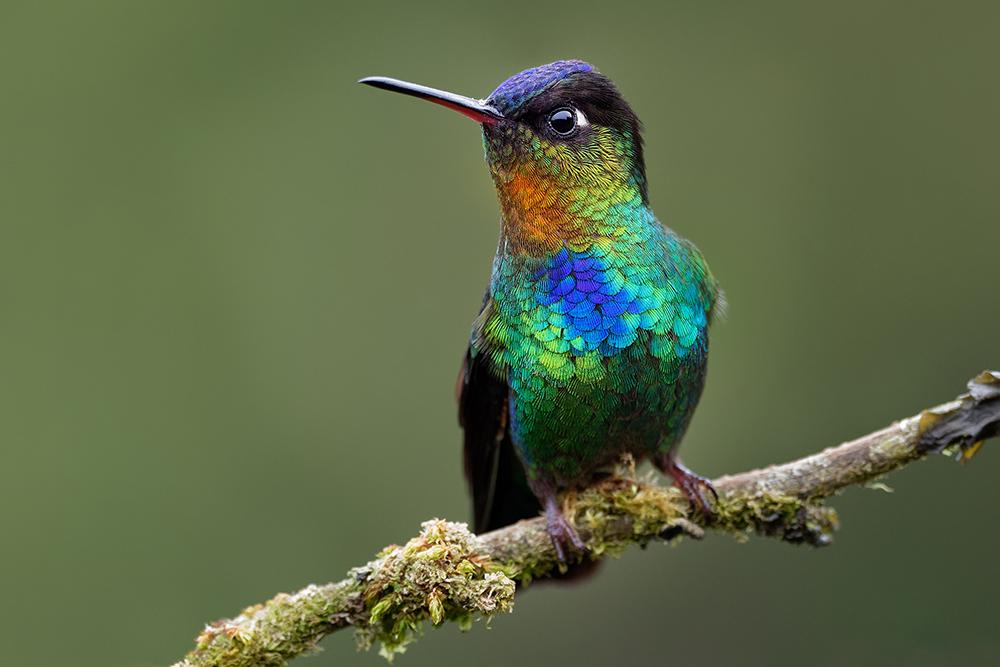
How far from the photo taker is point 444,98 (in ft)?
13.9

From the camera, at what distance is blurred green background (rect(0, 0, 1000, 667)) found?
7.46 m

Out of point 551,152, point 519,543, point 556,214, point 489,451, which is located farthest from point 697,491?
point 551,152

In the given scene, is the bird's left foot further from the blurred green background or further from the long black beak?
the blurred green background

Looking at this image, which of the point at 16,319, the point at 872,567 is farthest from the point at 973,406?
the point at 16,319

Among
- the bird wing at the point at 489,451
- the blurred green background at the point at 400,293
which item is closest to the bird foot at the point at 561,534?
the bird wing at the point at 489,451

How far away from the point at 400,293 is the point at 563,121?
4273 millimetres

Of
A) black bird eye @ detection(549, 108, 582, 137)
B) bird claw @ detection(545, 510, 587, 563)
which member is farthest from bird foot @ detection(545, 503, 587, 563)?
black bird eye @ detection(549, 108, 582, 137)

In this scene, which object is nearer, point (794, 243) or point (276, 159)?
point (794, 243)

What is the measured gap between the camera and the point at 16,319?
8.34 m

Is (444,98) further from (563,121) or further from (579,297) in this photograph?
(579,297)

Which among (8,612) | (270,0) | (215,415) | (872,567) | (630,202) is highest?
(270,0)

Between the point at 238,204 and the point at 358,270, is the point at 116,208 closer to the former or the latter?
the point at 238,204

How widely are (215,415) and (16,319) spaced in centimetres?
162

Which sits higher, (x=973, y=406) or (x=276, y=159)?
(x=276, y=159)
